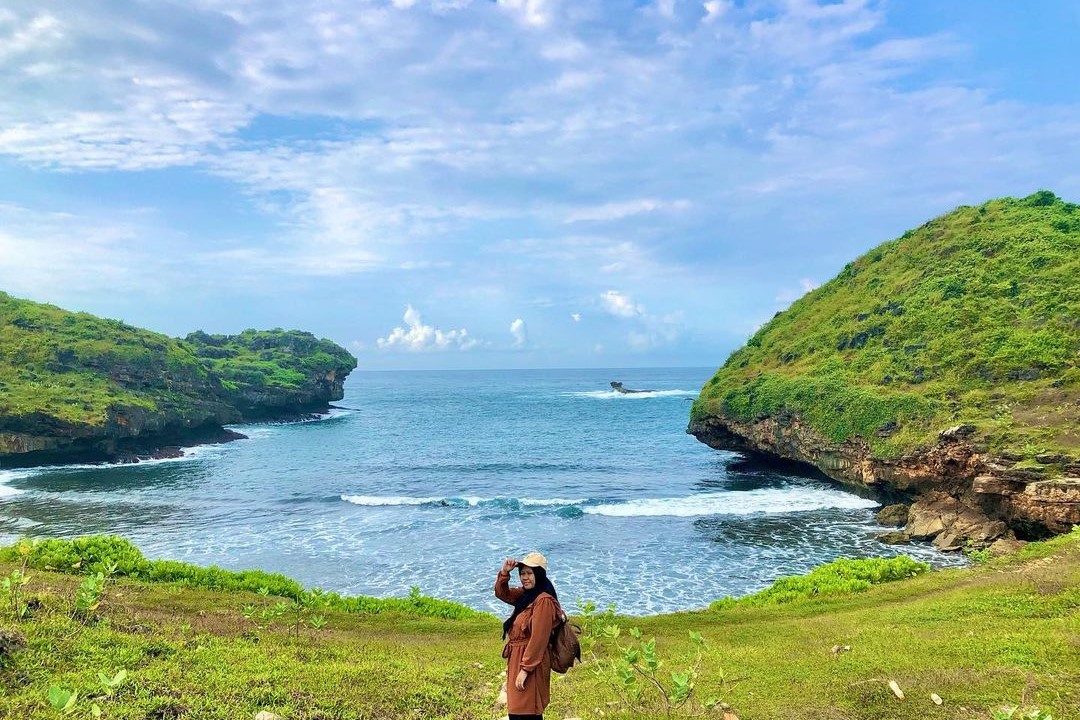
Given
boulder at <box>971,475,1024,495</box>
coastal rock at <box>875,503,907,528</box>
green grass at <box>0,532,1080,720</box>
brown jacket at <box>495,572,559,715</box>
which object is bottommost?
coastal rock at <box>875,503,907,528</box>

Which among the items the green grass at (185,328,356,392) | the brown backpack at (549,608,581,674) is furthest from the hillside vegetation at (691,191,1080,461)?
the green grass at (185,328,356,392)

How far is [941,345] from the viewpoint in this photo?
112 ft

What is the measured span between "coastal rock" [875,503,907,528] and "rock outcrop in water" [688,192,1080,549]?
3.13 ft

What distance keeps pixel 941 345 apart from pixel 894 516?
10456mm

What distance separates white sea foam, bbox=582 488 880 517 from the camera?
34.0m

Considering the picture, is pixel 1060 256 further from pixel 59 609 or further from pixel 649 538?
pixel 59 609

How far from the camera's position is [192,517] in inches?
1352

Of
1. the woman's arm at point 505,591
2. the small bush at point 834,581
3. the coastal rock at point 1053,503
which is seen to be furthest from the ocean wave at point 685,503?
the woman's arm at point 505,591

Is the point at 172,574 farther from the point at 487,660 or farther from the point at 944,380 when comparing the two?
the point at 944,380

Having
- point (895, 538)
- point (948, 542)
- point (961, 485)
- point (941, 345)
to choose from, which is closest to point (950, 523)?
point (948, 542)

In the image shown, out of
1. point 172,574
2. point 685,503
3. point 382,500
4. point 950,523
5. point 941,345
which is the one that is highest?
point 941,345

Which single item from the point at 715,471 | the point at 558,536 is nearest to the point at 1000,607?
the point at 558,536

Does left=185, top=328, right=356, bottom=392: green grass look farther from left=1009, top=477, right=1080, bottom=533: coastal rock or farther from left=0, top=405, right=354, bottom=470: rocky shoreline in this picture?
left=1009, top=477, right=1080, bottom=533: coastal rock

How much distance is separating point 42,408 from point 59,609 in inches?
1981
